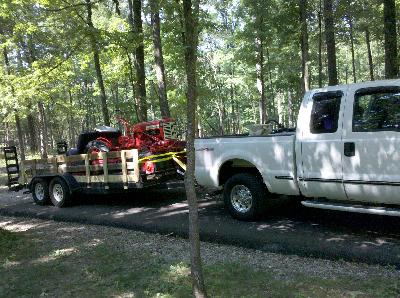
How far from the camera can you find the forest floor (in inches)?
187

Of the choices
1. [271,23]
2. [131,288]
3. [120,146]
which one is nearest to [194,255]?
[131,288]

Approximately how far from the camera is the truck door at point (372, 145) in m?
5.80

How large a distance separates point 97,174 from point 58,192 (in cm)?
156

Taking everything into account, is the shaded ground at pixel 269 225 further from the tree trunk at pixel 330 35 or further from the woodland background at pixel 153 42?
the tree trunk at pixel 330 35

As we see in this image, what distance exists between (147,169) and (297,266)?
473cm

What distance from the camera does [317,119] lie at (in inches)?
266

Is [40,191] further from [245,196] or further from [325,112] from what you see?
[325,112]

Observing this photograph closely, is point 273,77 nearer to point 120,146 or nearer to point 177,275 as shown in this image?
point 120,146

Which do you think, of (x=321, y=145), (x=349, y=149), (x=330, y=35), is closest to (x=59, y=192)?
(x=321, y=145)

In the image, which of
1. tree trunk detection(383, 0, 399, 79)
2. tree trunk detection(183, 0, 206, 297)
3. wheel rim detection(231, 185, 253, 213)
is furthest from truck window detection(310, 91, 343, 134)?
tree trunk detection(383, 0, 399, 79)

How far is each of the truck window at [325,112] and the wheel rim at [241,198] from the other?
1.84 meters

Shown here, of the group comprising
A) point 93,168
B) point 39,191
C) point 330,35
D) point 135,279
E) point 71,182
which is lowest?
point 135,279

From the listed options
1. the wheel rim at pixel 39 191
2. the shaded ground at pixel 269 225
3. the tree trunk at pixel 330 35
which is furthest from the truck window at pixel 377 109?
the wheel rim at pixel 39 191

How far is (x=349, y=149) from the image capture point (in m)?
6.24
